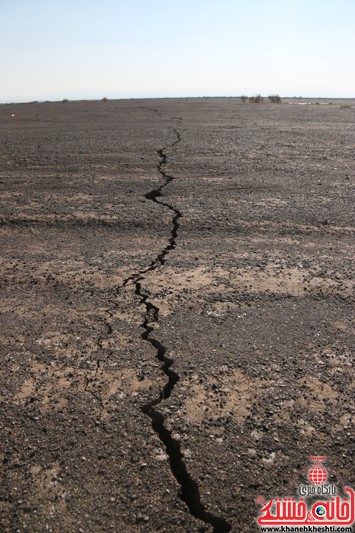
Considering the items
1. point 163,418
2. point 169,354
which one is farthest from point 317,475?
point 169,354

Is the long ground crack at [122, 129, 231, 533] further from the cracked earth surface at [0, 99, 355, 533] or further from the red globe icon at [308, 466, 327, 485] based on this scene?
the red globe icon at [308, 466, 327, 485]

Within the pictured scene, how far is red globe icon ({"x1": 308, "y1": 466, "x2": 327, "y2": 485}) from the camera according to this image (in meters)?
1.93

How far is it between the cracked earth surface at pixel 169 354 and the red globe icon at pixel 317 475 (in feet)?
0.19

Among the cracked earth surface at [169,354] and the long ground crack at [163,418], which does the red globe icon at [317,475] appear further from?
the long ground crack at [163,418]

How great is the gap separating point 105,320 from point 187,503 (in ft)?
5.16

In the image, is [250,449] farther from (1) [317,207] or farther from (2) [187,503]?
(1) [317,207]

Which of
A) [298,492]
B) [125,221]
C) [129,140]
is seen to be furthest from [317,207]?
[129,140]

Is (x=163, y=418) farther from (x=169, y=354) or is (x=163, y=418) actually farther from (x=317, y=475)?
(x=317, y=475)

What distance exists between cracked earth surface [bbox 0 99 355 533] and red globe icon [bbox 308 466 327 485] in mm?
57

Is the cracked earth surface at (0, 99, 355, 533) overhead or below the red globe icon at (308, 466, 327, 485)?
overhead

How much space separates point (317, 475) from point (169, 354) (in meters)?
1.14

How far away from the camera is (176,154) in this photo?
356 inches

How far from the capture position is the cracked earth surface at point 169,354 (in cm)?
188

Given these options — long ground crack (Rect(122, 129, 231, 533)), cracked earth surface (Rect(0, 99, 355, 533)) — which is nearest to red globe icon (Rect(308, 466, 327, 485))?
cracked earth surface (Rect(0, 99, 355, 533))
